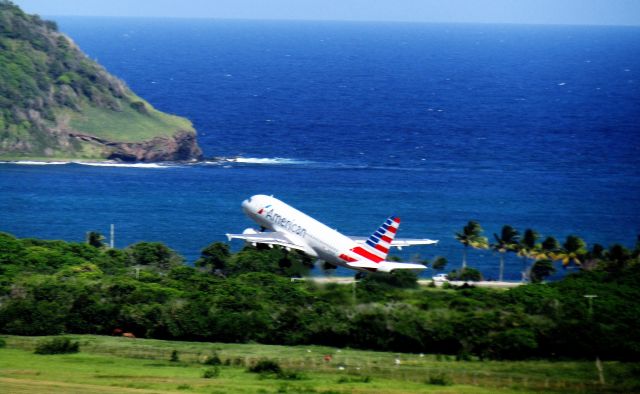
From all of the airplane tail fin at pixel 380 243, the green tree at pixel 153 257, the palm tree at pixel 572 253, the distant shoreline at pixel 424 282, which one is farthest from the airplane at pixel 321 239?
the palm tree at pixel 572 253

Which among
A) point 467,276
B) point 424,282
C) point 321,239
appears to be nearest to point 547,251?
point 467,276

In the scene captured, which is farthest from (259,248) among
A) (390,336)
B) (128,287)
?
(390,336)

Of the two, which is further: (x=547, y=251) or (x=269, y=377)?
(x=547, y=251)

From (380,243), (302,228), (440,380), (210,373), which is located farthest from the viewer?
(302,228)

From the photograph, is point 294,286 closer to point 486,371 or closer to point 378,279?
point 378,279

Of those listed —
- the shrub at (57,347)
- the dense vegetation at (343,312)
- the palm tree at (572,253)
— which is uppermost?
the palm tree at (572,253)

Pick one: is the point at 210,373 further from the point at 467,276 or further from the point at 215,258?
the point at 215,258

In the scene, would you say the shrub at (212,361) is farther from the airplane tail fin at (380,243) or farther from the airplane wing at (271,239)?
the airplane wing at (271,239)
